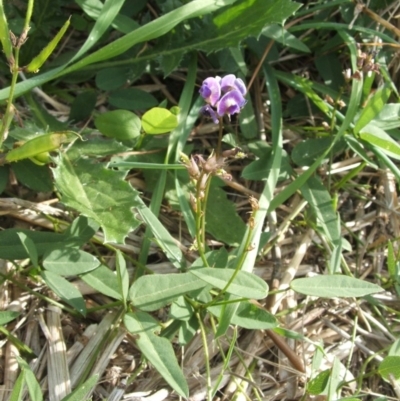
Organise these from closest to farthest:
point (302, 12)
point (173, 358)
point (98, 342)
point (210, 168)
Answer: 1. point (210, 168)
2. point (173, 358)
3. point (98, 342)
4. point (302, 12)

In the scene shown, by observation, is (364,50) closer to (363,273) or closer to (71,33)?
(363,273)

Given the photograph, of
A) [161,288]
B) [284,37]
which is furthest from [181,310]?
[284,37]

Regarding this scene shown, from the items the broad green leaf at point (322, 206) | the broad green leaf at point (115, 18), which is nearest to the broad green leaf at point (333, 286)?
the broad green leaf at point (322, 206)

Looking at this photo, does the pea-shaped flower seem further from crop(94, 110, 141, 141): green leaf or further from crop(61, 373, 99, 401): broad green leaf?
crop(61, 373, 99, 401): broad green leaf

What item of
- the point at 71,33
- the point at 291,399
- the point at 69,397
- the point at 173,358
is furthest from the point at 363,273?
the point at 71,33

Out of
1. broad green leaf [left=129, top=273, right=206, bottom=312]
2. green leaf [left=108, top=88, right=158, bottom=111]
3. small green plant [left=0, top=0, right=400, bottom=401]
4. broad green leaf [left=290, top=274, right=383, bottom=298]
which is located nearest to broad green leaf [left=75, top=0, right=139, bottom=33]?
small green plant [left=0, top=0, right=400, bottom=401]

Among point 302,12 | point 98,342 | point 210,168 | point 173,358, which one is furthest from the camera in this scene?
point 302,12

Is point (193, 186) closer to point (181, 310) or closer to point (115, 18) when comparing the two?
point (181, 310)
